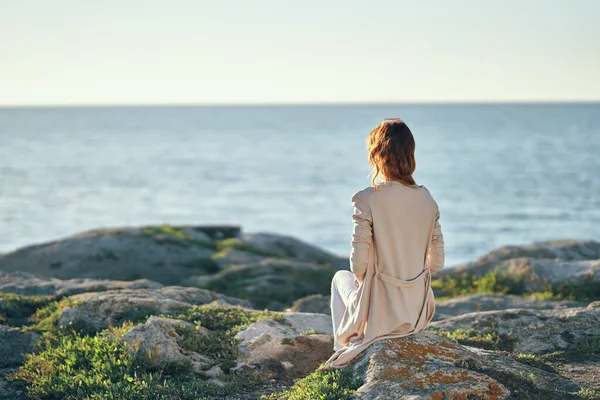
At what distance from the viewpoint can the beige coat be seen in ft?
28.0

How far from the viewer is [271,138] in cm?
18412

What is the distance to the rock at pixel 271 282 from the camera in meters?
19.7

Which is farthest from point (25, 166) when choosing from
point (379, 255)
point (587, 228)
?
point (379, 255)

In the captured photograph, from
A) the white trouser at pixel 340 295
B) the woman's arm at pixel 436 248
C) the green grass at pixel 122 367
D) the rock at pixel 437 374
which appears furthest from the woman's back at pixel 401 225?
the green grass at pixel 122 367

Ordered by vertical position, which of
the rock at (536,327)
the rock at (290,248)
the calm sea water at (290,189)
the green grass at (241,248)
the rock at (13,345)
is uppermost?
the rock at (536,327)

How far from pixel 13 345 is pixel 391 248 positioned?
670cm

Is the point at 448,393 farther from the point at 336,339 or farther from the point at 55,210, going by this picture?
Result: the point at 55,210

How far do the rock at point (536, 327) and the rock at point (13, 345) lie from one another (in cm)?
648

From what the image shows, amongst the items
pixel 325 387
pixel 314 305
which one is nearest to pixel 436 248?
pixel 325 387

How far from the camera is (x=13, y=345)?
12.0 metres

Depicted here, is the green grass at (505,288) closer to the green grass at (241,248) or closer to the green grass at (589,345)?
the green grass at (589,345)

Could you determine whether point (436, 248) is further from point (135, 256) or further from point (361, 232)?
point (135, 256)

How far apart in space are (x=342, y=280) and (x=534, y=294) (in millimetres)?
9920

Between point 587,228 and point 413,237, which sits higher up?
point 413,237
